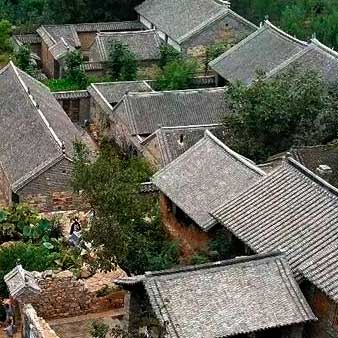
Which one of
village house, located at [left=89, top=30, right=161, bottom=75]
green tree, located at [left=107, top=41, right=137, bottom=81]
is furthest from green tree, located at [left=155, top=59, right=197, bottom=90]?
village house, located at [left=89, top=30, right=161, bottom=75]

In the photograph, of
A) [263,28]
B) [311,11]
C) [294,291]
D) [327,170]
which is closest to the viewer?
[294,291]

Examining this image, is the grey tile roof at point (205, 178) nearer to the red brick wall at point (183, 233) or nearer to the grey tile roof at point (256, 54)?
the red brick wall at point (183, 233)

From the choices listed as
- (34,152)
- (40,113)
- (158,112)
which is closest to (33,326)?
(34,152)

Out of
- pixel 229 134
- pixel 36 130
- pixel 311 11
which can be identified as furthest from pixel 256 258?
pixel 311 11

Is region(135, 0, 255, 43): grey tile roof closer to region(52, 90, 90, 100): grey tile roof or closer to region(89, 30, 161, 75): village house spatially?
region(89, 30, 161, 75): village house

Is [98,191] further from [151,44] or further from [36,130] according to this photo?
[151,44]

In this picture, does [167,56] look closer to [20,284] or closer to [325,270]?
[20,284]

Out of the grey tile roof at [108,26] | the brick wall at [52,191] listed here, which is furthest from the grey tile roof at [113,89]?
the grey tile roof at [108,26]
